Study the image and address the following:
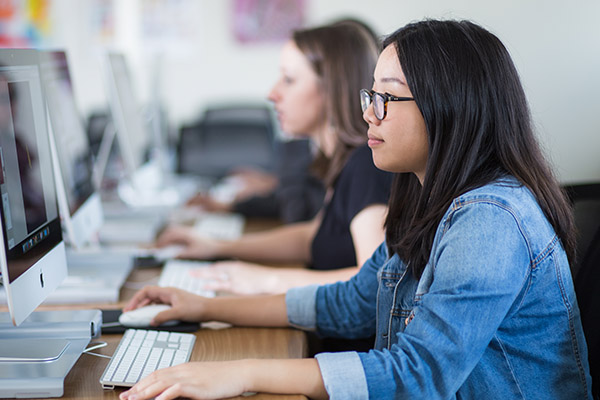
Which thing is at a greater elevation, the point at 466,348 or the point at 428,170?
the point at 428,170

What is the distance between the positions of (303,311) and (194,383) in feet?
1.30

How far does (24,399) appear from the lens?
979 mm

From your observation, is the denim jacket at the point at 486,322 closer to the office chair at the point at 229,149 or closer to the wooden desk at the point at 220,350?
the wooden desk at the point at 220,350

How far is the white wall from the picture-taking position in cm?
256

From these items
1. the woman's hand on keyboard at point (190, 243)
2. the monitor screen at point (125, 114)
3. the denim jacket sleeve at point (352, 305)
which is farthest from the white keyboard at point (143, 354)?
the monitor screen at point (125, 114)

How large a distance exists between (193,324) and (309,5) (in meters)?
3.33

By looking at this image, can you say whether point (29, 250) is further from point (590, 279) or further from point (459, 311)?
point (590, 279)

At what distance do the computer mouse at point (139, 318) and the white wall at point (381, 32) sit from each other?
1811mm

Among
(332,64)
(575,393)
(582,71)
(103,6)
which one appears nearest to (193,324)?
(575,393)

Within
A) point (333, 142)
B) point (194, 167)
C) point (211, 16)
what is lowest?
point (194, 167)

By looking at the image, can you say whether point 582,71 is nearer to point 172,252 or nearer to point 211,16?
point 172,252

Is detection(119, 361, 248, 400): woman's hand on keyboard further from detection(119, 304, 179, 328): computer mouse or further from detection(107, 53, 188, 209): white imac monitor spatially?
detection(107, 53, 188, 209): white imac monitor

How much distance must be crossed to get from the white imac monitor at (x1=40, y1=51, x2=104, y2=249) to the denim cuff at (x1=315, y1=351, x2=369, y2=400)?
0.78 m

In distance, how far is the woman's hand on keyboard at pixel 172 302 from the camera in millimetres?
1265
